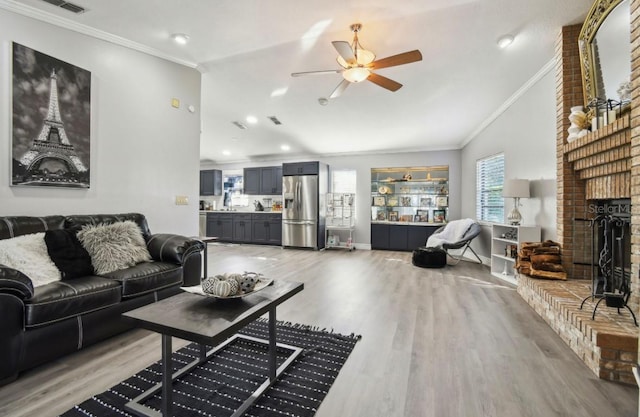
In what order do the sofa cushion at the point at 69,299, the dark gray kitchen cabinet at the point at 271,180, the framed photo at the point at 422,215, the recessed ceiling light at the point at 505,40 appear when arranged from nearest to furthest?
the sofa cushion at the point at 69,299
the recessed ceiling light at the point at 505,40
the framed photo at the point at 422,215
the dark gray kitchen cabinet at the point at 271,180

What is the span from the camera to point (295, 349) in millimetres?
2168

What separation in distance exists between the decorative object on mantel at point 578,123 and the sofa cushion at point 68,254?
4.57 m

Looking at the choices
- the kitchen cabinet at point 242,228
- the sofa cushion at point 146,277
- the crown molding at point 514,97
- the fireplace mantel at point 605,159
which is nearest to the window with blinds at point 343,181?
the kitchen cabinet at point 242,228

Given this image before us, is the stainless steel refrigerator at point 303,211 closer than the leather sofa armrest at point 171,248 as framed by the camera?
No

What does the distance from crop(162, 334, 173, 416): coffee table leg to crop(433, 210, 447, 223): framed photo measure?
21.3ft

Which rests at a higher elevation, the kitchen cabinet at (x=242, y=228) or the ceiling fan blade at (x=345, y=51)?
the ceiling fan blade at (x=345, y=51)

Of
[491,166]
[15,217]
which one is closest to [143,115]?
[15,217]

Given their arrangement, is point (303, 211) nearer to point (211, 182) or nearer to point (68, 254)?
point (211, 182)

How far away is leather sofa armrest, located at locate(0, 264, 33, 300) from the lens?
1.68 metres

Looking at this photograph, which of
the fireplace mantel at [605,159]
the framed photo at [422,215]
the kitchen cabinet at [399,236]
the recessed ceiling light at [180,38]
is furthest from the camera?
the framed photo at [422,215]

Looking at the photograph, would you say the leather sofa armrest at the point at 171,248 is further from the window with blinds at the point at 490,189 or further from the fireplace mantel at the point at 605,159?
the window with blinds at the point at 490,189

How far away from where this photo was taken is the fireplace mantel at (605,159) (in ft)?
7.39

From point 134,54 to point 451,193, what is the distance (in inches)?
255

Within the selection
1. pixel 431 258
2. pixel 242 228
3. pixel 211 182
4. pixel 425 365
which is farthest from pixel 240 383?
pixel 211 182
